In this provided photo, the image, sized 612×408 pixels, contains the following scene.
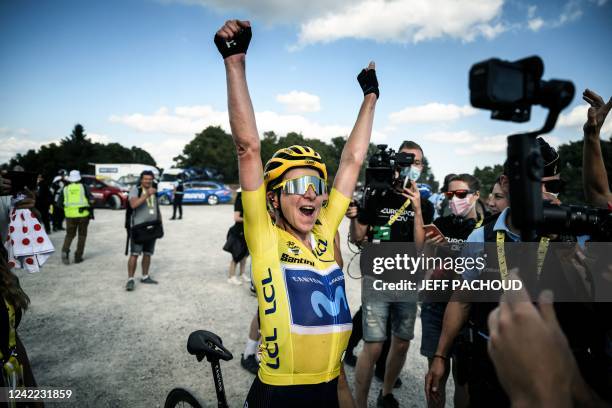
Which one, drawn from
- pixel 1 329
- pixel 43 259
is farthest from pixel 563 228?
pixel 43 259

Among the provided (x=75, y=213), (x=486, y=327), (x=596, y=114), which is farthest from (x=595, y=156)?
(x=75, y=213)

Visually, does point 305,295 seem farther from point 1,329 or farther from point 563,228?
point 1,329

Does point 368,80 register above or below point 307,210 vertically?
above

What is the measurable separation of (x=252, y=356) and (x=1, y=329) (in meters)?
2.58

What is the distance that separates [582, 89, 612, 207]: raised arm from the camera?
90.2 inches

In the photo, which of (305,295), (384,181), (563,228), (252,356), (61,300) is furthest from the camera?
(61,300)

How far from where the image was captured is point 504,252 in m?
2.03

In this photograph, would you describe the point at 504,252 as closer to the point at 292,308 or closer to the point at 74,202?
the point at 292,308

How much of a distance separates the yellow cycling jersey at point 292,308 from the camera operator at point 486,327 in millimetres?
821

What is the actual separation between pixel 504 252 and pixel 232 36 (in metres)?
2.02

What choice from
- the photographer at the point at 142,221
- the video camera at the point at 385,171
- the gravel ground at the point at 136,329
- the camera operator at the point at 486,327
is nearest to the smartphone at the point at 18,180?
the gravel ground at the point at 136,329

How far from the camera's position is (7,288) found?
6.84 feet

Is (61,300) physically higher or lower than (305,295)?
lower

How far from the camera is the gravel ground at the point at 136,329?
11.5ft
